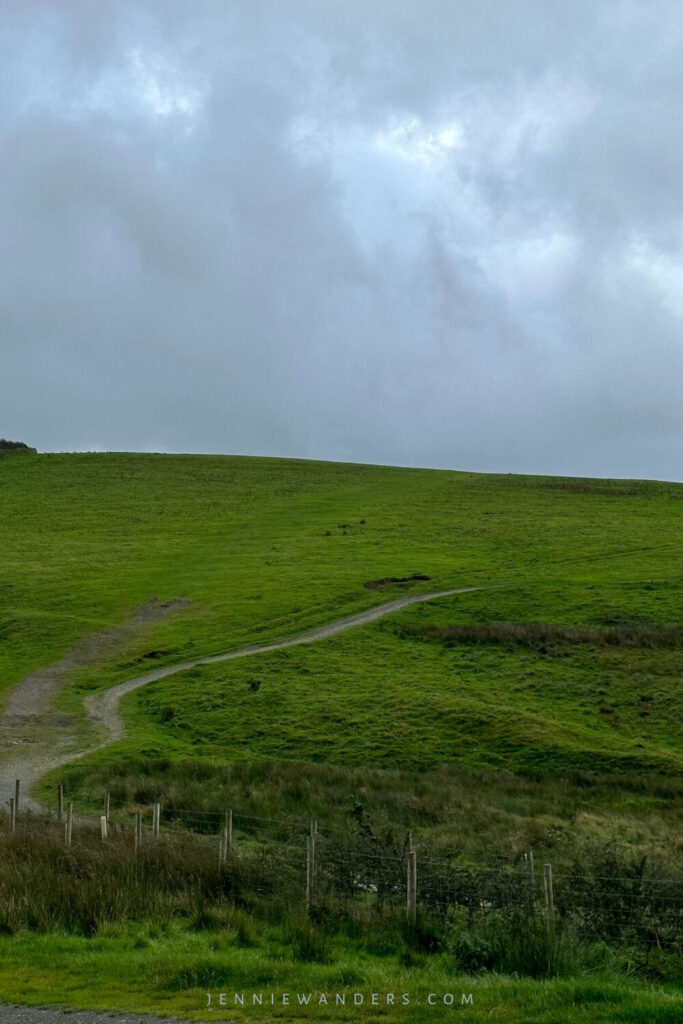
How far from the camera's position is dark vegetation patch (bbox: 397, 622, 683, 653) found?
43375 mm

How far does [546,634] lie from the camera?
45.0 m

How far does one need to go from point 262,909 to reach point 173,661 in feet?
102

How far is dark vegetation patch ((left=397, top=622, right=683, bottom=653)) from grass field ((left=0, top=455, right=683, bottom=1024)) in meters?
0.15

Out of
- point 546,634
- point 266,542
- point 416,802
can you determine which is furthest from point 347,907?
point 266,542

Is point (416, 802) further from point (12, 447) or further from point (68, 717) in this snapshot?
point (12, 447)

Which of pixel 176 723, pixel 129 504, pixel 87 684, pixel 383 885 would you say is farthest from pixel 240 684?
pixel 129 504

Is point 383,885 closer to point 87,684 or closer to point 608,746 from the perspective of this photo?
point 608,746

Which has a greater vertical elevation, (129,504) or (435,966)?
(129,504)

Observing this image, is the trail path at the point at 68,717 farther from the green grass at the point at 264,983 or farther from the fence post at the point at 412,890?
the fence post at the point at 412,890

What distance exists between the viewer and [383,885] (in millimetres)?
14578

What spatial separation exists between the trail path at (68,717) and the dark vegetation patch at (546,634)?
4071 mm

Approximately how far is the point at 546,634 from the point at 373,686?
11000mm

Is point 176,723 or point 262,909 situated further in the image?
point 176,723

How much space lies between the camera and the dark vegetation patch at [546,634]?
43375mm
